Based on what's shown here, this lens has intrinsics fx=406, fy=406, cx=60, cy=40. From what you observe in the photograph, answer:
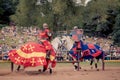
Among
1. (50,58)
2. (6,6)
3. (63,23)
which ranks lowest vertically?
(50,58)

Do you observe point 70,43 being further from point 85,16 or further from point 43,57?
point 85,16

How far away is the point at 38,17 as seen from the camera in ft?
135

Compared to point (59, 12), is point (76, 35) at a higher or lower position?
lower

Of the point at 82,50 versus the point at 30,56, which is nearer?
the point at 30,56

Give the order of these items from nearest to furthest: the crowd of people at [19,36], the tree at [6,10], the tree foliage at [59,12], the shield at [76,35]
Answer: the shield at [76,35] → the crowd of people at [19,36] → the tree foliage at [59,12] → the tree at [6,10]

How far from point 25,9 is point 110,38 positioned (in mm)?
11759

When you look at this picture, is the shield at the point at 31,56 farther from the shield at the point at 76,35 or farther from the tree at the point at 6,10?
the tree at the point at 6,10

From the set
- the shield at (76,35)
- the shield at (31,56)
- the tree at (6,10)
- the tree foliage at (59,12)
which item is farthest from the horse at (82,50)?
the tree at (6,10)

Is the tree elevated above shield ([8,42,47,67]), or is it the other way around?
the tree

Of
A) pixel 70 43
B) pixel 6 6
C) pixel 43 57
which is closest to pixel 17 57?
pixel 43 57

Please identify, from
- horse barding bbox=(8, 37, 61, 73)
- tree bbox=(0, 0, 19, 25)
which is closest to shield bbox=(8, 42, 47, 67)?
horse barding bbox=(8, 37, 61, 73)

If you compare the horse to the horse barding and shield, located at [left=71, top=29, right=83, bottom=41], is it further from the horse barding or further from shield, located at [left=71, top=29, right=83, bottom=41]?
the horse barding

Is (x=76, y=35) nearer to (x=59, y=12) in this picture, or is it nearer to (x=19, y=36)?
(x=59, y=12)

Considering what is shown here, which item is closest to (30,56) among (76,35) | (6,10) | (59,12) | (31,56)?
(31,56)
